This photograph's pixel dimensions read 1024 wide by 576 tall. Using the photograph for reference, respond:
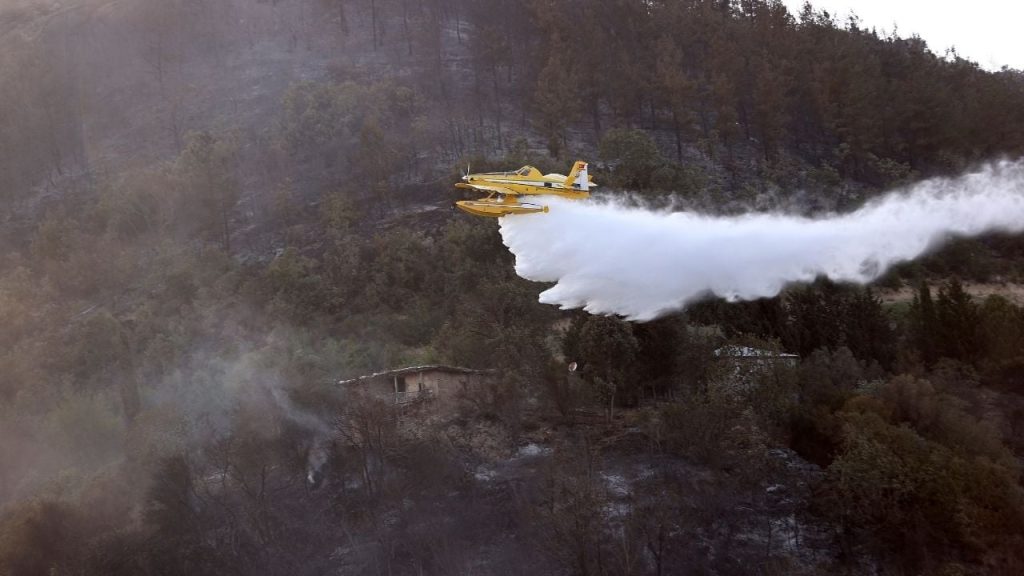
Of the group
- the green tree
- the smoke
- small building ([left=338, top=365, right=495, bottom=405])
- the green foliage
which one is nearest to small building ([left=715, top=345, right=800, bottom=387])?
the green tree

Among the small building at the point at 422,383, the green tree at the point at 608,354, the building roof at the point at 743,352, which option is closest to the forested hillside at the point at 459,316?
the green tree at the point at 608,354

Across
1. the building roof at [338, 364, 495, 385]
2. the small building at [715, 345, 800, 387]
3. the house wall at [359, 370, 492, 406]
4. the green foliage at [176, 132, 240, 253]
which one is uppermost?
the green foliage at [176, 132, 240, 253]

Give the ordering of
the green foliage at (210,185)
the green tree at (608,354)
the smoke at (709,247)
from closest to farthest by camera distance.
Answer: the smoke at (709,247) < the green tree at (608,354) < the green foliage at (210,185)

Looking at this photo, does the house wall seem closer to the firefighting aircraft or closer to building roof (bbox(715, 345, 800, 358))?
the firefighting aircraft

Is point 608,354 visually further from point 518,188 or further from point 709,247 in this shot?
point 518,188

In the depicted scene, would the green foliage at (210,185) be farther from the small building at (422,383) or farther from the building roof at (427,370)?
the small building at (422,383)

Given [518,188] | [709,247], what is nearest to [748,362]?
[709,247]

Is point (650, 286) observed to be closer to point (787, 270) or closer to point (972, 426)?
point (787, 270)
